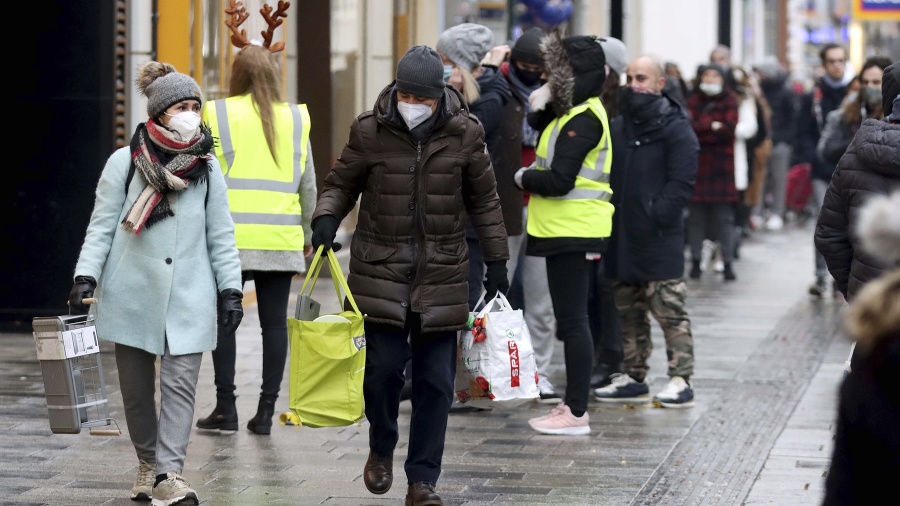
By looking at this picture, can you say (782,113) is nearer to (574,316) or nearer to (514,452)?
(574,316)

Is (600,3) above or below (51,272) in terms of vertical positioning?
above

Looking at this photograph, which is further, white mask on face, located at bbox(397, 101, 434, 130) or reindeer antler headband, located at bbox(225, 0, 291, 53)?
reindeer antler headband, located at bbox(225, 0, 291, 53)

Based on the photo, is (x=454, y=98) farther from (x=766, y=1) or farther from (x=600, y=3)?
(x=766, y=1)

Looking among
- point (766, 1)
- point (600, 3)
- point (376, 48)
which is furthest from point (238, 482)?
point (766, 1)

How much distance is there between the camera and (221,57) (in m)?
11.6

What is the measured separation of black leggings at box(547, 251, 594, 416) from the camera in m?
7.41

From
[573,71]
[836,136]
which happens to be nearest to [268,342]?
[573,71]

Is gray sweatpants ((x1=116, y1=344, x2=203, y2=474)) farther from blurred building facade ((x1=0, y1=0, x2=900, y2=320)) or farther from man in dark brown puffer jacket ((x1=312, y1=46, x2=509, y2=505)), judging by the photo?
blurred building facade ((x1=0, y1=0, x2=900, y2=320))

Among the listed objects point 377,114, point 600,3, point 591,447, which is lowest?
point 591,447

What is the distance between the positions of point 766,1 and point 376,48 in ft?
91.0

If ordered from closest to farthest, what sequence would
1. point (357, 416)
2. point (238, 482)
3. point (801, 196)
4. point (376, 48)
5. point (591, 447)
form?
1. point (357, 416)
2. point (238, 482)
3. point (591, 447)
4. point (376, 48)
5. point (801, 196)

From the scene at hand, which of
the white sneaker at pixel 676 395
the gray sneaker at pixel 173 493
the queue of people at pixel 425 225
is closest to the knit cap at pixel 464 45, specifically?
the queue of people at pixel 425 225

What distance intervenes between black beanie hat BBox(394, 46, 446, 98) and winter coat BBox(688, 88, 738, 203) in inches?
349

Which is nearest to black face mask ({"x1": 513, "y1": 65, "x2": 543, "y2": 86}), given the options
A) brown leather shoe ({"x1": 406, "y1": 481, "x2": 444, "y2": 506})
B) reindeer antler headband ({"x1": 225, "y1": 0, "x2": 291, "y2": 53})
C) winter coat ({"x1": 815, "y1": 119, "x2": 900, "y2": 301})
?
reindeer antler headband ({"x1": 225, "y1": 0, "x2": 291, "y2": 53})
